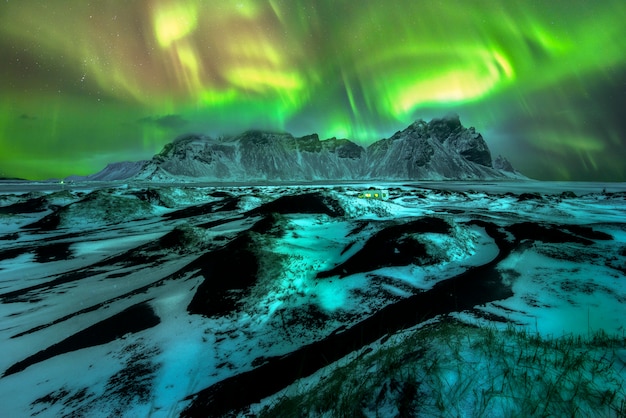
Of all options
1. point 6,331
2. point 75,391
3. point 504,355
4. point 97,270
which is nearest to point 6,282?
point 97,270

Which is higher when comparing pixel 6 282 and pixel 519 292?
pixel 6 282

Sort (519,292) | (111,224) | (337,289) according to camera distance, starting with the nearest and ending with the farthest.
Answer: (519,292) < (337,289) < (111,224)

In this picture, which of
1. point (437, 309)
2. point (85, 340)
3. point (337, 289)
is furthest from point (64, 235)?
point (437, 309)

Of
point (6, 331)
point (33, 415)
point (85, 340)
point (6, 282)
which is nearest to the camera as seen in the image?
point (33, 415)

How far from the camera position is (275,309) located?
6.62m

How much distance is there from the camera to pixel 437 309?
6387 millimetres

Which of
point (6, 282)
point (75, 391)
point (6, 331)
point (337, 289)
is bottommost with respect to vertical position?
point (337, 289)

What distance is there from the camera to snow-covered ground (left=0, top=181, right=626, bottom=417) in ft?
13.4

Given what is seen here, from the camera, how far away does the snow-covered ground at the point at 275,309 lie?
161 inches

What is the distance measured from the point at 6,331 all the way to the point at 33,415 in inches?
130

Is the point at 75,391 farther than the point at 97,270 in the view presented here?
No

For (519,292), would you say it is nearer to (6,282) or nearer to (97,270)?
(97,270)

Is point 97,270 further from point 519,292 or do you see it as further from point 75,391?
point 519,292

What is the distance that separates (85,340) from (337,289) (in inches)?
212
